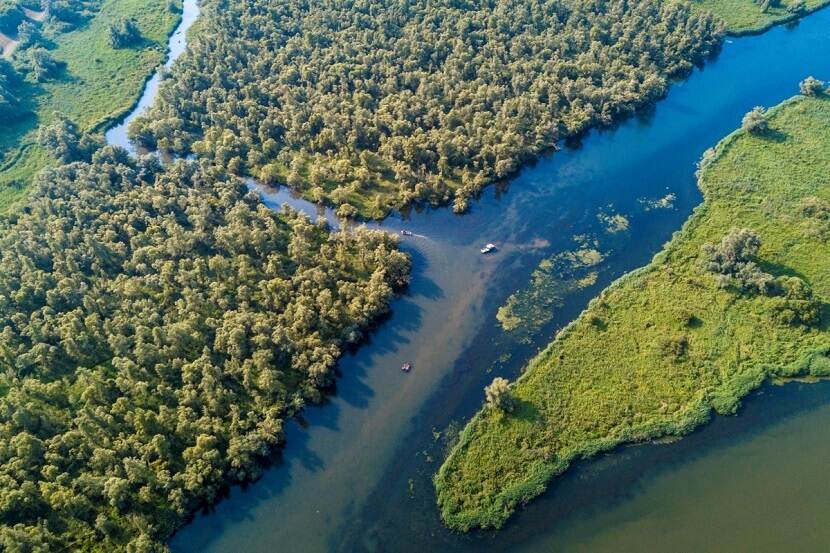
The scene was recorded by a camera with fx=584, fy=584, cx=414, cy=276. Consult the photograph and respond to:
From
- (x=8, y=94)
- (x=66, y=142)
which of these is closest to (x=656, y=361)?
(x=66, y=142)

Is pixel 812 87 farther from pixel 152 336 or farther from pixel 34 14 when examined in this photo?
pixel 34 14

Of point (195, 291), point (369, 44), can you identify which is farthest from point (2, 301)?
point (369, 44)

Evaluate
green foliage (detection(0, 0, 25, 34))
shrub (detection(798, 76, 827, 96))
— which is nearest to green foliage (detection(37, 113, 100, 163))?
green foliage (detection(0, 0, 25, 34))

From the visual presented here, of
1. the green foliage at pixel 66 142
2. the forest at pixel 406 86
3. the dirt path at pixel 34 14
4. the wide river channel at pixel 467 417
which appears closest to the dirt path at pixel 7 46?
the dirt path at pixel 34 14

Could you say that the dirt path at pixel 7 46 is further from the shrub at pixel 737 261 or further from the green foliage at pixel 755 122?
the green foliage at pixel 755 122

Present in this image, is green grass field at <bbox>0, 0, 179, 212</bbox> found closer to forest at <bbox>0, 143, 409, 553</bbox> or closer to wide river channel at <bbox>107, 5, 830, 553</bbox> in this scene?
forest at <bbox>0, 143, 409, 553</bbox>
